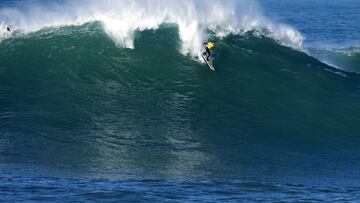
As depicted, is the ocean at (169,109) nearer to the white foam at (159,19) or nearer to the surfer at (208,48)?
the white foam at (159,19)

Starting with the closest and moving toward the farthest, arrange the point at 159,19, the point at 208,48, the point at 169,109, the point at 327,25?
the point at 169,109
the point at 208,48
the point at 159,19
the point at 327,25

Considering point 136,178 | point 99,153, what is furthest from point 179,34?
point 136,178

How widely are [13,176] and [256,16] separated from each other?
63.0ft

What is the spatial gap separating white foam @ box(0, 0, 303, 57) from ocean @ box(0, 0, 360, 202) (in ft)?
0.21

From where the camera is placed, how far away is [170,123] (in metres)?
22.7

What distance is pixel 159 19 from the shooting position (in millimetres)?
29609

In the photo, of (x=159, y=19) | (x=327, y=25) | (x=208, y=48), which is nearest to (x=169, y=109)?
(x=208, y=48)

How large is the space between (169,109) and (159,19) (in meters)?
6.90

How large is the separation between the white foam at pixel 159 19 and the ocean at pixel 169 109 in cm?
6

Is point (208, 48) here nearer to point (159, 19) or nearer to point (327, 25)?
point (159, 19)

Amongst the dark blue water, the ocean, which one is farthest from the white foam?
the dark blue water

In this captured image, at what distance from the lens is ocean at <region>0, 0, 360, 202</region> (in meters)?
17.5

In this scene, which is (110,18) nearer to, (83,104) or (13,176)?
(83,104)

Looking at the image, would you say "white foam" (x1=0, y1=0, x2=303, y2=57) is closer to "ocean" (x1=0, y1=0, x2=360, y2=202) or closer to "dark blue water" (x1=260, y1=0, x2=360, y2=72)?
"ocean" (x1=0, y1=0, x2=360, y2=202)
